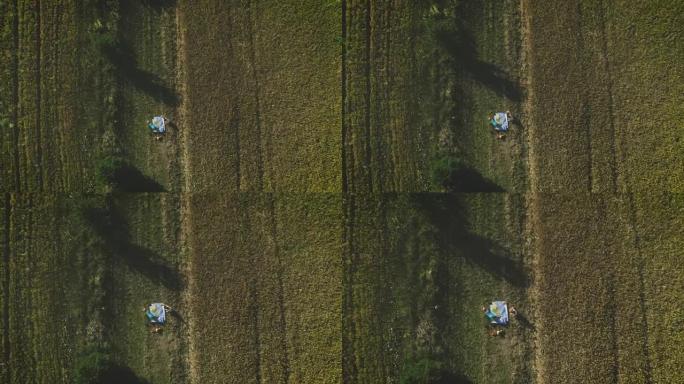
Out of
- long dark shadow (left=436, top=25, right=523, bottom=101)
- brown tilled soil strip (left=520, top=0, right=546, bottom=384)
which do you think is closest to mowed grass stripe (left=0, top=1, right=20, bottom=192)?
long dark shadow (left=436, top=25, right=523, bottom=101)

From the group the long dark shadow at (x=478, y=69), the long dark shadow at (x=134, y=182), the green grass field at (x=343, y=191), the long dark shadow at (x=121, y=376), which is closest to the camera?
the long dark shadow at (x=121, y=376)

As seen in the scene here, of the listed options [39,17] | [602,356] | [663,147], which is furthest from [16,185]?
[663,147]

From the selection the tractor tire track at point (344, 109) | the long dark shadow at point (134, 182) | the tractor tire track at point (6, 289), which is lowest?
the tractor tire track at point (6, 289)

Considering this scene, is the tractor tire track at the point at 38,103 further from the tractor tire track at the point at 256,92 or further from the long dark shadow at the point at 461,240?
the long dark shadow at the point at 461,240

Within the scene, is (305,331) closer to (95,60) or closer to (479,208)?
(479,208)

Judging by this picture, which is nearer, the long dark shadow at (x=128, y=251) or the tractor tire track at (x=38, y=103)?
the long dark shadow at (x=128, y=251)

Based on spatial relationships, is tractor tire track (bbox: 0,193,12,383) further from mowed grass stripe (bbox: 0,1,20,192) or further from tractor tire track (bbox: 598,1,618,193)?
tractor tire track (bbox: 598,1,618,193)

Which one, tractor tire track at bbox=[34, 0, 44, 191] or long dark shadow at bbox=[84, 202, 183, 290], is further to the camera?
tractor tire track at bbox=[34, 0, 44, 191]

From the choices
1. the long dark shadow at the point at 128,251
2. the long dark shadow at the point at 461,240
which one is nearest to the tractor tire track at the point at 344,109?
the long dark shadow at the point at 461,240
